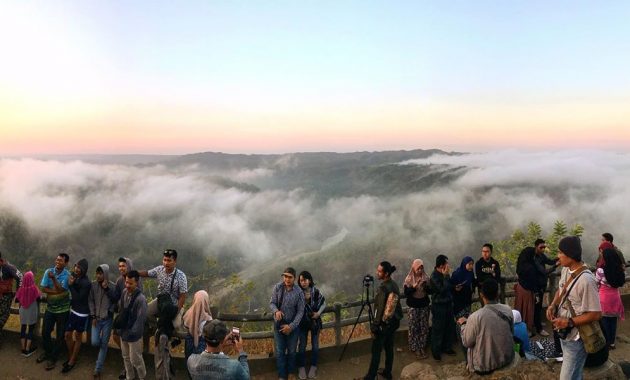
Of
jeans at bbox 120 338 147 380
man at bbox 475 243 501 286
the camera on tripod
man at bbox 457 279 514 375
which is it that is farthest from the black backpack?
man at bbox 475 243 501 286

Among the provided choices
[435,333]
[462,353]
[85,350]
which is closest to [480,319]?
[435,333]

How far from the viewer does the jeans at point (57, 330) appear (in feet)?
A: 21.2

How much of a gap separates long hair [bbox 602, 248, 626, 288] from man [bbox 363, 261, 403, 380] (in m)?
3.51

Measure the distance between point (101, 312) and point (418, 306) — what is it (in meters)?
5.33

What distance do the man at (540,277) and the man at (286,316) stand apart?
4450 millimetres

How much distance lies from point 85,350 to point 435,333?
625 centimetres

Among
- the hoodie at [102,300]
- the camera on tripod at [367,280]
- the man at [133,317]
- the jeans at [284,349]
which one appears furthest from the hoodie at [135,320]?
the camera on tripod at [367,280]

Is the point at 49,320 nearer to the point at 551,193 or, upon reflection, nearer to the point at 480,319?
the point at 480,319

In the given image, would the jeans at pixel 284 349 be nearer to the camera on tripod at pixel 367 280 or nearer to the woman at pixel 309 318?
the woman at pixel 309 318

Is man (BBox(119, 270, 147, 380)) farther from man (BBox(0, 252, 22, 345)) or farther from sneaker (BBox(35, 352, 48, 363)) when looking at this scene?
man (BBox(0, 252, 22, 345))

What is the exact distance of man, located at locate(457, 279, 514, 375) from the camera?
420 cm

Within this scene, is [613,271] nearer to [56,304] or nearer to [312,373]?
[312,373]

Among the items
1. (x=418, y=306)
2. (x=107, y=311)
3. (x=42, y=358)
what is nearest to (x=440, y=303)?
(x=418, y=306)

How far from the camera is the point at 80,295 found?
623 centimetres
